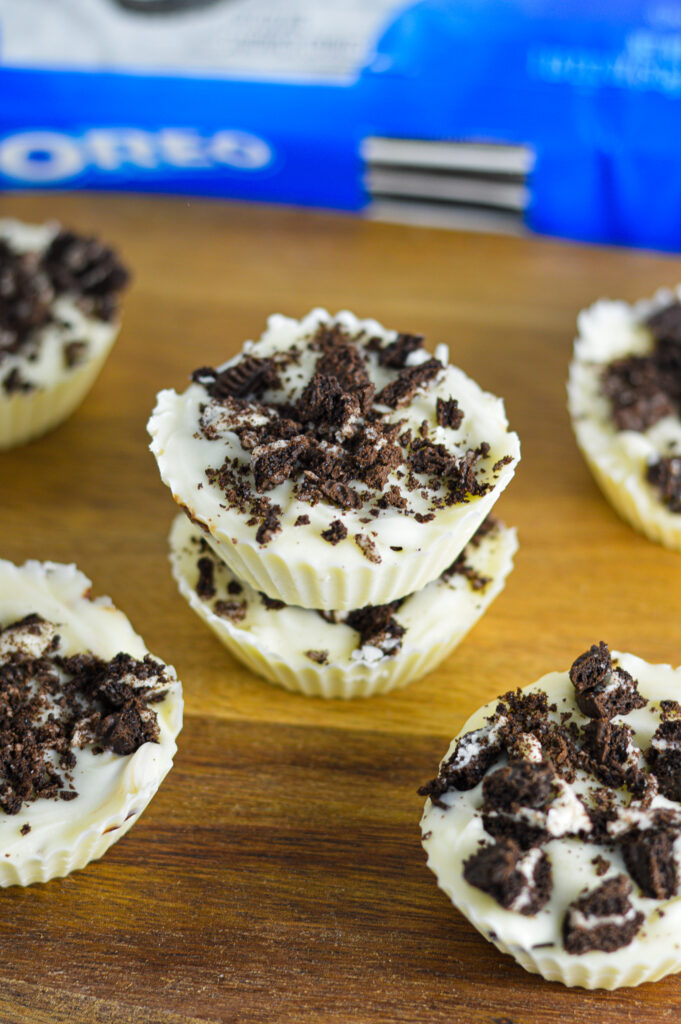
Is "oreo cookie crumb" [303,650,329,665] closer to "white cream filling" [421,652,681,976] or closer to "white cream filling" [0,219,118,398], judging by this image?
"white cream filling" [421,652,681,976]


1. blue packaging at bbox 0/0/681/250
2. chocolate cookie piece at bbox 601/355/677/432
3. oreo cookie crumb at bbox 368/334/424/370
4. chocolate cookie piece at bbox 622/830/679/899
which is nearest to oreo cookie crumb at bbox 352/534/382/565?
oreo cookie crumb at bbox 368/334/424/370

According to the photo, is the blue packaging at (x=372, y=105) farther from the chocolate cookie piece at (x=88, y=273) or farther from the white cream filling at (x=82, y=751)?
the white cream filling at (x=82, y=751)

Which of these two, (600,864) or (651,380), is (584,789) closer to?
(600,864)

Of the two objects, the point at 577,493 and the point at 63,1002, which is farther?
the point at 577,493

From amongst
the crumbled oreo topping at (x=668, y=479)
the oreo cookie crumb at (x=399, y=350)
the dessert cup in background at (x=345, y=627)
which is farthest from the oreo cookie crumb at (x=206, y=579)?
the crumbled oreo topping at (x=668, y=479)

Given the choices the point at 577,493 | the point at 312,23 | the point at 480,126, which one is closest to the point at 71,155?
the point at 312,23

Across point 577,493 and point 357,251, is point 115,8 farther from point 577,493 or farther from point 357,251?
point 577,493

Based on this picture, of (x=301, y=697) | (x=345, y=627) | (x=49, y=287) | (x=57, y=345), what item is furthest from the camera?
(x=49, y=287)

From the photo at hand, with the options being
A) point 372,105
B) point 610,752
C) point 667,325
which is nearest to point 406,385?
point 610,752
